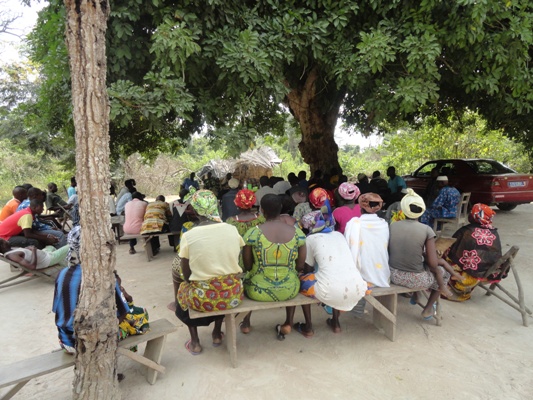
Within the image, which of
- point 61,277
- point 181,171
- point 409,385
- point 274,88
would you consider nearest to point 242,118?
point 274,88

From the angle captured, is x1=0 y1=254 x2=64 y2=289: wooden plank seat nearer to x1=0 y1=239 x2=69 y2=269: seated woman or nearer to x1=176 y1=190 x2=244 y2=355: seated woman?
x1=0 y1=239 x2=69 y2=269: seated woman

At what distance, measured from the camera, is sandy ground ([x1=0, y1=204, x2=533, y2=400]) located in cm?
277

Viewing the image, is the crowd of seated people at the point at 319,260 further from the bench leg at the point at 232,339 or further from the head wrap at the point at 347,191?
the head wrap at the point at 347,191

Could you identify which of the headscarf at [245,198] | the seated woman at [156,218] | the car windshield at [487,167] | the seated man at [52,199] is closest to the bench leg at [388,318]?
the headscarf at [245,198]

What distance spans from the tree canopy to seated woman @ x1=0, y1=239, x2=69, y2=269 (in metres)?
2.23

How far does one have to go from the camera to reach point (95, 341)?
2404mm

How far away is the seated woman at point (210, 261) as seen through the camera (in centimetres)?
293

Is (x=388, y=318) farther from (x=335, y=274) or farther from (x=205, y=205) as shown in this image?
(x=205, y=205)

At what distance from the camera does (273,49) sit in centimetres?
453

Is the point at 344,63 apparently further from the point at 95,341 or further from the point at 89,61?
the point at 95,341

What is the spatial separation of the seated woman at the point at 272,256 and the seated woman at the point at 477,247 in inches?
79.8

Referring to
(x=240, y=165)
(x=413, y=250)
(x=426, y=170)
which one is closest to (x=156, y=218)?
(x=413, y=250)

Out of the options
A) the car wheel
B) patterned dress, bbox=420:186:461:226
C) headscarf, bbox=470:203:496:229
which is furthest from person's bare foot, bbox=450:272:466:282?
the car wheel

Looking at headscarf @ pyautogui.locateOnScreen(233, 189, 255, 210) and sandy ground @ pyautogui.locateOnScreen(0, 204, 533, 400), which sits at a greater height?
headscarf @ pyautogui.locateOnScreen(233, 189, 255, 210)
